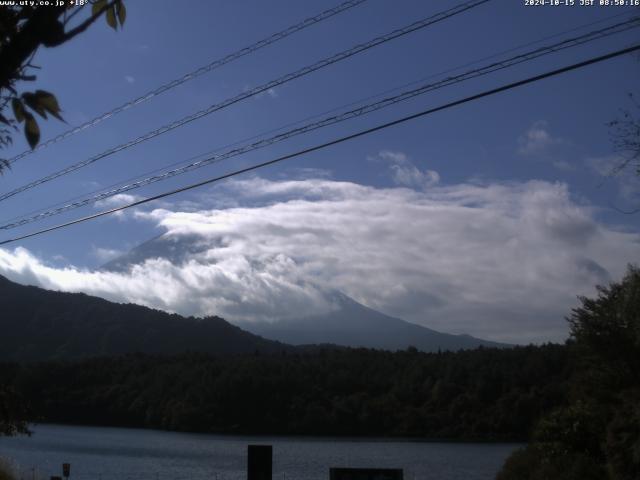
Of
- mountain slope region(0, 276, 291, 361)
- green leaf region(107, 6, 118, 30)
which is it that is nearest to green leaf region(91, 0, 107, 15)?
green leaf region(107, 6, 118, 30)

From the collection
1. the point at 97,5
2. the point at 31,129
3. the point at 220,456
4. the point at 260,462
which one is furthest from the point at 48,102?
the point at 220,456

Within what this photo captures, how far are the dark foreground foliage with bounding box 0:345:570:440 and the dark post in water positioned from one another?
48.7 meters

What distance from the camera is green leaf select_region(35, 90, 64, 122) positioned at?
3570 mm

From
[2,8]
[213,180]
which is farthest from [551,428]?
[2,8]

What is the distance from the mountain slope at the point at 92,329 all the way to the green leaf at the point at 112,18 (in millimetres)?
114996

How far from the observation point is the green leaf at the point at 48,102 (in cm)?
357

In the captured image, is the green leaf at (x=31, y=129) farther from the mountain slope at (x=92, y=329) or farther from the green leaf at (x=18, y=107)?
the mountain slope at (x=92, y=329)

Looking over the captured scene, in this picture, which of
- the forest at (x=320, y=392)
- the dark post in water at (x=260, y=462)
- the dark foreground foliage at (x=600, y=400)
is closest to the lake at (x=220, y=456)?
the forest at (x=320, y=392)

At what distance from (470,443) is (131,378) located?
144 feet

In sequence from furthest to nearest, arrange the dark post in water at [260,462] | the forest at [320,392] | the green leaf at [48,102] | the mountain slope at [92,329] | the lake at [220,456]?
the mountain slope at [92,329] → the forest at [320,392] → the lake at [220,456] → the dark post in water at [260,462] → the green leaf at [48,102]

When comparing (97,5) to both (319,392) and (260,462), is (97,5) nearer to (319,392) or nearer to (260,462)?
(260,462)

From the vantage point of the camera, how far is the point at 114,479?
126ft

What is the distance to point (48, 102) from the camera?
141 inches

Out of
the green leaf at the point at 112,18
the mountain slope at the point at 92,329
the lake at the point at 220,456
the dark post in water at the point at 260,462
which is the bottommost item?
the lake at the point at 220,456
